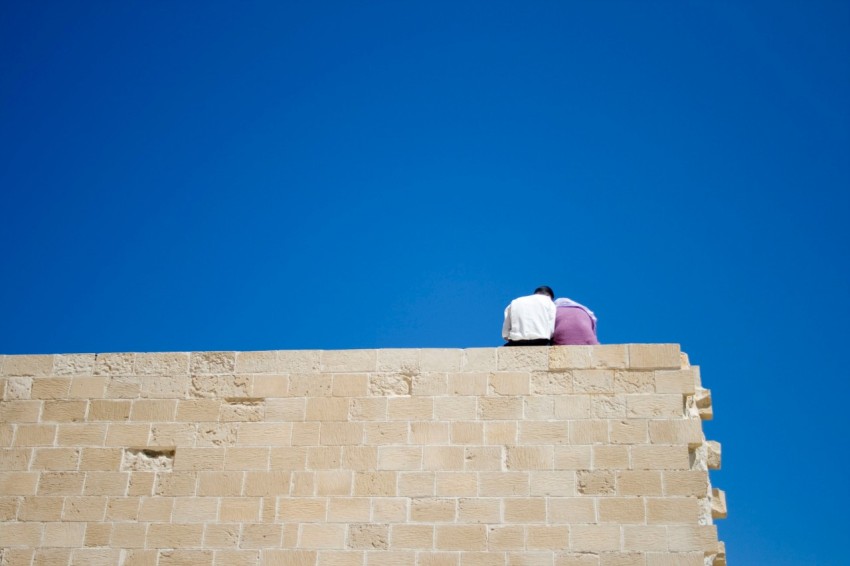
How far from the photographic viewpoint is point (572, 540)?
22.6 ft

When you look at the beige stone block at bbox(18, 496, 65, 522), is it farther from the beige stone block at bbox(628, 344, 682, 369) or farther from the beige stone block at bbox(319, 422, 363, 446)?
the beige stone block at bbox(628, 344, 682, 369)

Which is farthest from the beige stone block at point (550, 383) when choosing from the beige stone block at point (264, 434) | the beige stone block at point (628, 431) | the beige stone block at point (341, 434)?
the beige stone block at point (264, 434)

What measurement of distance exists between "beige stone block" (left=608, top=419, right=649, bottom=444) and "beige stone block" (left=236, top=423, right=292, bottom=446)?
261 cm

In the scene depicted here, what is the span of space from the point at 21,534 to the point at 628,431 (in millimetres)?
5068

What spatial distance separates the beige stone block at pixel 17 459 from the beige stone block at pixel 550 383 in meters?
4.20

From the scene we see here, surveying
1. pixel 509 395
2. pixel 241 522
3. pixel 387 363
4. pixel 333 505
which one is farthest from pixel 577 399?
pixel 241 522

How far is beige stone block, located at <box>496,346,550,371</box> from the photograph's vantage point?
746cm

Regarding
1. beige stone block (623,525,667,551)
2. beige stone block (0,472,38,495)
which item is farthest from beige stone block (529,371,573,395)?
beige stone block (0,472,38,495)

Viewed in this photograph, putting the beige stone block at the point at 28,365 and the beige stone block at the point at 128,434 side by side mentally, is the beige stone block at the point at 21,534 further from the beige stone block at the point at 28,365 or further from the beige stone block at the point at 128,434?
the beige stone block at the point at 28,365

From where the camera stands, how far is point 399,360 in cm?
766

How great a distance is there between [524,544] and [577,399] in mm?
1202

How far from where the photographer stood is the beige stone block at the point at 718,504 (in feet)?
25.4

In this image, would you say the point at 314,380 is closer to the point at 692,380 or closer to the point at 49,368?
the point at 49,368

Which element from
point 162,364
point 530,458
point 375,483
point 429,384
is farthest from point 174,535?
point 530,458
